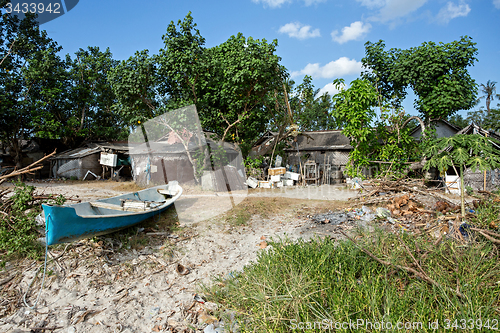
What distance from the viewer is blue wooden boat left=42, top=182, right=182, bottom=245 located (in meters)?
4.82

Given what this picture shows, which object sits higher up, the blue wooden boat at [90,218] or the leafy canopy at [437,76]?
the leafy canopy at [437,76]

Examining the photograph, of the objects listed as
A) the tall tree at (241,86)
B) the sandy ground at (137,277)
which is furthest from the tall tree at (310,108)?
the sandy ground at (137,277)

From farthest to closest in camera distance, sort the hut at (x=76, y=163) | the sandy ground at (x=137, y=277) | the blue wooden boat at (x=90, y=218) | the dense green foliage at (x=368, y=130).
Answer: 1. the hut at (x=76, y=163)
2. the dense green foliage at (x=368, y=130)
3. the blue wooden boat at (x=90, y=218)
4. the sandy ground at (x=137, y=277)

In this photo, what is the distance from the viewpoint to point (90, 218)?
536 cm

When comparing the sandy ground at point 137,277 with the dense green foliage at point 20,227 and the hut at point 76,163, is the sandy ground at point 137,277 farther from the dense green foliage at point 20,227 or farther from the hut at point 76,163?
the hut at point 76,163

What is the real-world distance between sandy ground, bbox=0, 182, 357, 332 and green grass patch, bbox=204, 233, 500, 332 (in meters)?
0.81

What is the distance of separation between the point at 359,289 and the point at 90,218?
5.14 m

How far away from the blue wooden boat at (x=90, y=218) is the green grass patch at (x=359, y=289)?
116 inches

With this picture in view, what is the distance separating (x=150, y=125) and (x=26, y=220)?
29.3ft

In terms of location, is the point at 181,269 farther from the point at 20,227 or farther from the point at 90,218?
the point at 20,227

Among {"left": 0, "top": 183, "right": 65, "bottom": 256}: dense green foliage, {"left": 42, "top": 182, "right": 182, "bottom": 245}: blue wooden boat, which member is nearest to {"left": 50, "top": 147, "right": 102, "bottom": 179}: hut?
{"left": 42, "top": 182, "right": 182, "bottom": 245}: blue wooden boat

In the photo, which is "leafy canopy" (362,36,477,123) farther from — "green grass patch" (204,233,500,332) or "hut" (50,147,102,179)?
"hut" (50,147,102,179)

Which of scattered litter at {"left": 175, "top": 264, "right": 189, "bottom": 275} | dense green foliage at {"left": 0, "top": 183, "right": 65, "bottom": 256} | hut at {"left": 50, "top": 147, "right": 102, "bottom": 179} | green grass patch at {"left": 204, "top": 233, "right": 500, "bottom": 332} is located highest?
hut at {"left": 50, "top": 147, "right": 102, "bottom": 179}

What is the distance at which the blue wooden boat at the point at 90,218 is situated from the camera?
15.8ft
